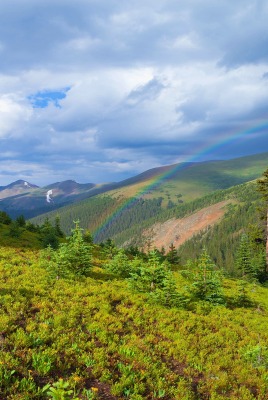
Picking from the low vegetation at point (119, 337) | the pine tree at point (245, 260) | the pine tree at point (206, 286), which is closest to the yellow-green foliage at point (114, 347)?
the low vegetation at point (119, 337)

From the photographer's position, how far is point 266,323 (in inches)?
781

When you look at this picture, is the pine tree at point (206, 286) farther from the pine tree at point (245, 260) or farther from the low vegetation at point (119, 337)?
the pine tree at point (245, 260)

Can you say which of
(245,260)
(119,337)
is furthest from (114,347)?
(245,260)

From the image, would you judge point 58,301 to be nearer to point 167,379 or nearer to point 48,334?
point 48,334

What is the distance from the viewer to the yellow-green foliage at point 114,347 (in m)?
8.95

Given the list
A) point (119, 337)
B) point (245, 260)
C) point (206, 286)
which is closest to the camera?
point (119, 337)

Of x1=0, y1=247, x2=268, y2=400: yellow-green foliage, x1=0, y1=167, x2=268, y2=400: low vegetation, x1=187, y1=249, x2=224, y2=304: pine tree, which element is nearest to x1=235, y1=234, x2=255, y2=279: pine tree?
x1=0, y1=167, x2=268, y2=400: low vegetation

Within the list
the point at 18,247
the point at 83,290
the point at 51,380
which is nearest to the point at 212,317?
the point at 83,290

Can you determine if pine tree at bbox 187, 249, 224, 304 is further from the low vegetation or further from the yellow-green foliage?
the yellow-green foliage

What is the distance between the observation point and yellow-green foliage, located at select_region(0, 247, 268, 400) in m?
8.95

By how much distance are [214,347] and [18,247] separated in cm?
2284

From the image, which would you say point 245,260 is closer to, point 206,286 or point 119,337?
point 206,286

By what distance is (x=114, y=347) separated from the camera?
37.6ft

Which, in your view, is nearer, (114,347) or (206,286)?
(114,347)
